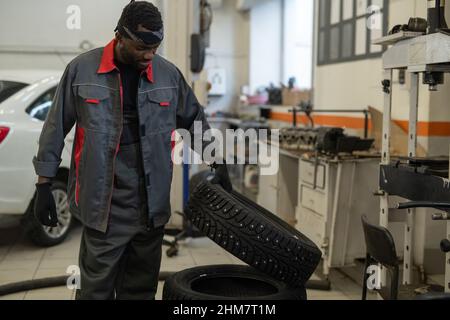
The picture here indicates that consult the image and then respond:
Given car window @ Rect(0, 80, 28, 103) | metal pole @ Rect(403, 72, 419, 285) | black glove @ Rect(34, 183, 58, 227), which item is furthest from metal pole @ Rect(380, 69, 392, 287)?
car window @ Rect(0, 80, 28, 103)

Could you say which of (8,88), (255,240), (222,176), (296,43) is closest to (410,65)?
(222,176)

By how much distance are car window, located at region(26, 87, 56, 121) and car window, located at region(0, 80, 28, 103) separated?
151mm

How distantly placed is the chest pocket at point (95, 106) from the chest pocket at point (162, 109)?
165 millimetres

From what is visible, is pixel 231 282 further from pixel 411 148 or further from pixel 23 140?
pixel 23 140

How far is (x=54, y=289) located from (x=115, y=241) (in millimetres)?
1372

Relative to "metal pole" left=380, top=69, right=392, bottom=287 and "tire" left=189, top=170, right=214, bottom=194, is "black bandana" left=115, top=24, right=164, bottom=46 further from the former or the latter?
"metal pole" left=380, top=69, right=392, bottom=287

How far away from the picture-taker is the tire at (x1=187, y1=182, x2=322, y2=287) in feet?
6.66

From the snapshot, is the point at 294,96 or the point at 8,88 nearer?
the point at 8,88

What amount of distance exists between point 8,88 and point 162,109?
2.15 metres

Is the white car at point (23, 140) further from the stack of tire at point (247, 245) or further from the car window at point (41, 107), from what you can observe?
the stack of tire at point (247, 245)

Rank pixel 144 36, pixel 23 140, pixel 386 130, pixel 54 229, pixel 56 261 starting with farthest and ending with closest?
pixel 54 229 < pixel 56 261 < pixel 23 140 < pixel 386 130 < pixel 144 36

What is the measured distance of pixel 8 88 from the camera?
3.90 m

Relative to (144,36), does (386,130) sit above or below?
below
